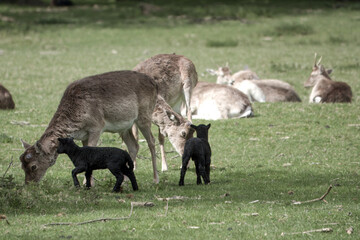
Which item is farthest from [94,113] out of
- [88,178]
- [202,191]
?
[202,191]

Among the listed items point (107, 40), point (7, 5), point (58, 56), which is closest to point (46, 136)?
point (58, 56)

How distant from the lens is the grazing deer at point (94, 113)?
8422mm

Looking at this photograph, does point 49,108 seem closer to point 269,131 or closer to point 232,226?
point 269,131

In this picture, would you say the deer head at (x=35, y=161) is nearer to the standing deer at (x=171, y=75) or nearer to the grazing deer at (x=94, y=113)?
the grazing deer at (x=94, y=113)

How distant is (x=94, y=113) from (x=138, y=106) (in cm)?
86

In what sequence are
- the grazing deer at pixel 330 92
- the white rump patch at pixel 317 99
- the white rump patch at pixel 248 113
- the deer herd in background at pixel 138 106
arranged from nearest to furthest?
the deer herd in background at pixel 138 106 → the white rump patch at pixel 248 113 → the grazing deer at pixel 330 92 → the white rump patch at pixel 317 99

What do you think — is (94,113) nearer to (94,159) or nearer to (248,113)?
(94,159)

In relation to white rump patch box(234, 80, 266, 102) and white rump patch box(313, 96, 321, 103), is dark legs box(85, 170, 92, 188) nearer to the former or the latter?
white rump patch box(234, 80, 266, 102)

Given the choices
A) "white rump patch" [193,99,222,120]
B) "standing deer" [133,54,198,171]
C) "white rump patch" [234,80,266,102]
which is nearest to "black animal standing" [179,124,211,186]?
"standing deer" [133,54,198,171]

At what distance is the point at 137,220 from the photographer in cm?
673

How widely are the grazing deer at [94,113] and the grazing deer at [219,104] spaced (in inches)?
225

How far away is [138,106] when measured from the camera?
367 inches

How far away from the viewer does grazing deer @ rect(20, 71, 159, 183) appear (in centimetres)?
842

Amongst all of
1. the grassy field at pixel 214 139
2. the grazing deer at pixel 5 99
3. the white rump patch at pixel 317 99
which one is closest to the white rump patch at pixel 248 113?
the grassy field at pixel 214 139
